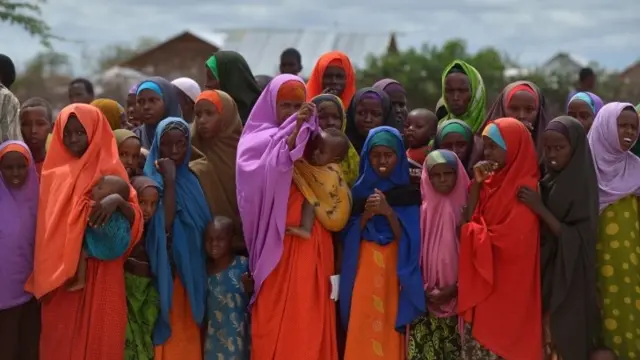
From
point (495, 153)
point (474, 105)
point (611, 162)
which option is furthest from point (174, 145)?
point (611, 162)

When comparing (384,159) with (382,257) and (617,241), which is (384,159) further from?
(617,241)

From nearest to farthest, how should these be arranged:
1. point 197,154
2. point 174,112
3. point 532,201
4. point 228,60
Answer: point 532,201, point 197,154, point 174,112, point 228,60

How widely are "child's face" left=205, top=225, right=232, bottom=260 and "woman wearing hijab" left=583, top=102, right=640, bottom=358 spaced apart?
219 centimetres

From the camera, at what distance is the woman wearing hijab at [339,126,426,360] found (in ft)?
18.1

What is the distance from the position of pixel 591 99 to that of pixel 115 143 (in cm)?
338

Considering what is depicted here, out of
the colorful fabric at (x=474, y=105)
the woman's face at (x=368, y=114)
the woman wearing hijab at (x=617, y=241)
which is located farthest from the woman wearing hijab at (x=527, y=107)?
the woman's face at (x=368, y=114)

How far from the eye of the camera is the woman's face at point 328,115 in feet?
19.5

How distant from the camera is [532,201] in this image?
5344 millimetres

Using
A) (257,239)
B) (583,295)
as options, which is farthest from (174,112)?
(583,295)

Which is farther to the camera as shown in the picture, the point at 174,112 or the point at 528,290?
the point at 174,112

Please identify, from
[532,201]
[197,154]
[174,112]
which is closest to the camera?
[532,201]

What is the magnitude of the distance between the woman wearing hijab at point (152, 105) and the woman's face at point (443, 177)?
1874 mm

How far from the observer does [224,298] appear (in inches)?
219

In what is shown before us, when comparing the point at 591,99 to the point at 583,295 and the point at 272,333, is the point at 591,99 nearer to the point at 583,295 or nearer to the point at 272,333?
the point at 583,295
